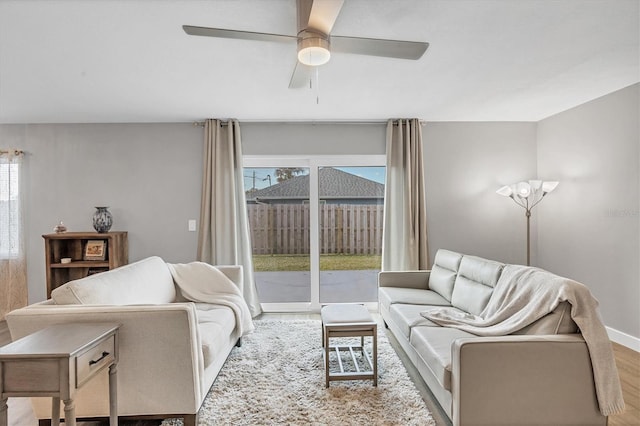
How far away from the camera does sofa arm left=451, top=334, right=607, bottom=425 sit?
69.6 inches

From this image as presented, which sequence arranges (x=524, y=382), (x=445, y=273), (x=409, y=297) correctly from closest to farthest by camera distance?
(x=524, y=382), (x=409, y=297), (x=445, y=273)

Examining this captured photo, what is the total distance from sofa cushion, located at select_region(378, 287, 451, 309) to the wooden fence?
951 mm

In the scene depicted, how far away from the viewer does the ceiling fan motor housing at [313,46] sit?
1.70 metres

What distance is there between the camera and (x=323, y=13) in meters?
1.55

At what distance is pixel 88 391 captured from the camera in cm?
195

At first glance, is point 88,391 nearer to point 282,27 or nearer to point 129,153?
point 282,27

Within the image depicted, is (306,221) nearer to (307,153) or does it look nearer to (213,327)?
(307,153)

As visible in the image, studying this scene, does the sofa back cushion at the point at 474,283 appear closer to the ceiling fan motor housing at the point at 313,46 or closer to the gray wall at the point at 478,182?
the gray wall at the point at 478,182

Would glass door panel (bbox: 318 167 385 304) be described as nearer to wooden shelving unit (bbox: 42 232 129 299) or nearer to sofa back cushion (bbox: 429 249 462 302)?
sofa back cushion (bbox: 429 249 462 302)

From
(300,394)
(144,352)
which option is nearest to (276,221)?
(300,394)

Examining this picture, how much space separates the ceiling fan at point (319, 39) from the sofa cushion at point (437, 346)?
173cm

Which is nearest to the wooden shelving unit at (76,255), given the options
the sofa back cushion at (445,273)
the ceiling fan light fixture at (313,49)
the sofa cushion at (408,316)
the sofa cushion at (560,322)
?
the sofa cushion at (408,316)

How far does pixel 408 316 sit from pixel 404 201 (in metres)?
1.79

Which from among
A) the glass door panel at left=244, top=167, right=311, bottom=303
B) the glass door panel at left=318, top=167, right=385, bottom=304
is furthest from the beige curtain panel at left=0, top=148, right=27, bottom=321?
the glass door panel at left=318, top=167, right=385, bottom=304
